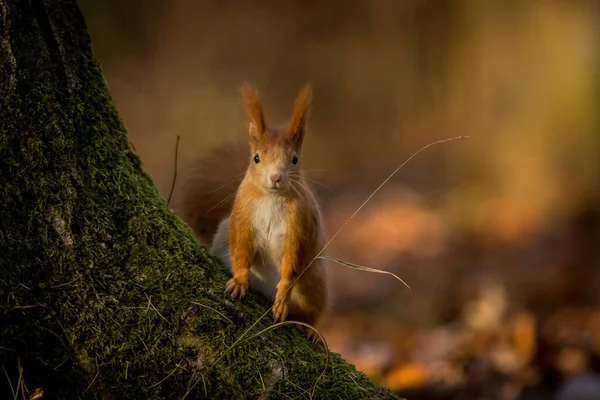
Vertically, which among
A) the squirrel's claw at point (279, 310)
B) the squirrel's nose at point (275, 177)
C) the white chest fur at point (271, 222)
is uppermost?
the squirrel's nose at point (275, 177)

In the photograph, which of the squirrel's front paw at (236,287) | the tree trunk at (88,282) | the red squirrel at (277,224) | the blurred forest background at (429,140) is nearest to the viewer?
the tree trunk at (88,282)

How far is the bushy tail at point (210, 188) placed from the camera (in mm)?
3133

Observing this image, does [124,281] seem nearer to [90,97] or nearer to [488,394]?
[90,97]

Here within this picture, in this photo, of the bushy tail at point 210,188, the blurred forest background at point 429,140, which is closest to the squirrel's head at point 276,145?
the blurred forest background at point 429,140

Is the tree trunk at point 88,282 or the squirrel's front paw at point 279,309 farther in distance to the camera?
the squirrel's front paw at point 279,309

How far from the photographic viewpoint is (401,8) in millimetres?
12594

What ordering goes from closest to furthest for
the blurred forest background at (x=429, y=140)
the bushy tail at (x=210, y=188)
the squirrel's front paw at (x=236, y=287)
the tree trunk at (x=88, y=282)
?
the tree trunk at (x=88, y=282) < the squirrel's front paw at (x=236, y=287) < the bushy tail at (x=210, y=188) < the blurred forest background at (x=429, y=140)

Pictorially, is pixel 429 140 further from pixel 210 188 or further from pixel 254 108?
pixel 254 108

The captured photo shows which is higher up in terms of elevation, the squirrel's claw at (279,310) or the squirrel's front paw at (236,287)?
the squirrel's front paw at (236,287)

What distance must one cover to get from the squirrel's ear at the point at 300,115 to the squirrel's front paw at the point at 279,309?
0.56 metres

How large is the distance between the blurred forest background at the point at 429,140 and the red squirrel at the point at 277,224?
0.33m

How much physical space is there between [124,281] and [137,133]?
848cm

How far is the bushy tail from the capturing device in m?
3.13

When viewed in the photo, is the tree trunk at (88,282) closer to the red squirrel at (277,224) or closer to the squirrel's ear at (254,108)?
the red squirrel at (277,224)
